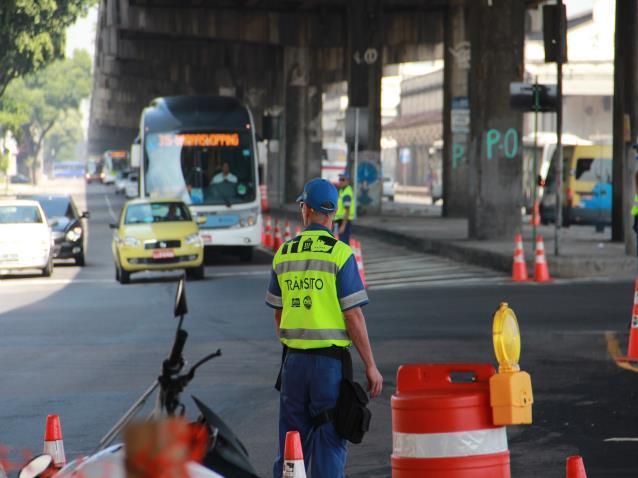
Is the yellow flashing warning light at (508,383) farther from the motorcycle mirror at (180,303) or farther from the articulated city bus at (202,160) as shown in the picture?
the articulated city bus at (202,160)

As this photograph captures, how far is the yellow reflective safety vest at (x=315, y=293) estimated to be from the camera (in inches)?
278

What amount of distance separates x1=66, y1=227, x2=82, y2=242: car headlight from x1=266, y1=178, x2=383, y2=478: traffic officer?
24.2 m

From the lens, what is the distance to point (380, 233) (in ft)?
129

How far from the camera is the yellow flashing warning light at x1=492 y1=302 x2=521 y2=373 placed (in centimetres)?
595

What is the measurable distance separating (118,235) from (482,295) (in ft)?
24.5

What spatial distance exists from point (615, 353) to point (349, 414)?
8394 millimetres

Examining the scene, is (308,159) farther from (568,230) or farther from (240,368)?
(240,368)

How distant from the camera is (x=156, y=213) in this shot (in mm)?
27484

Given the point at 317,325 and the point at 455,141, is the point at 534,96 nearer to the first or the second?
the point at 317,325

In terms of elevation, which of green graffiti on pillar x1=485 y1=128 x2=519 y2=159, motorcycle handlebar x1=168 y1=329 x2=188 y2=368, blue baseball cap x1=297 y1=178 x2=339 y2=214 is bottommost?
motorcycle handlebar x1=168 y1=329 x2=188 y2=368

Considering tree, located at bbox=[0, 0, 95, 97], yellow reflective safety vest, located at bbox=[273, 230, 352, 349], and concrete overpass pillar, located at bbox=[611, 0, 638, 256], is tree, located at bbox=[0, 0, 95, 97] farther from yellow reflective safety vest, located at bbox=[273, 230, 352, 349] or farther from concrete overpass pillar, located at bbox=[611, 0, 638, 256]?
yellow reflective safety vest, located at bbox=[273, 230, 352, 349]

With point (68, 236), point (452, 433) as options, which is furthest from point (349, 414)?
point (68, 236)

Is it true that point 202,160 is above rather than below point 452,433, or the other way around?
above

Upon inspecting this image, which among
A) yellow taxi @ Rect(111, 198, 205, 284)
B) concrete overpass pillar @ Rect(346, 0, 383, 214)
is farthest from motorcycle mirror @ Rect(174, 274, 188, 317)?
concrete overpass pillar @ Rect(346, 0, 383, 214)
